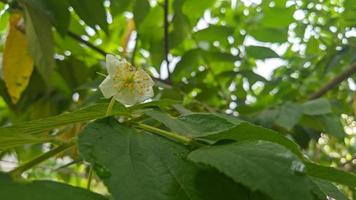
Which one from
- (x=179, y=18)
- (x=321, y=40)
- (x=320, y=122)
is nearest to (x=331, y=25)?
(x=321, y=40)

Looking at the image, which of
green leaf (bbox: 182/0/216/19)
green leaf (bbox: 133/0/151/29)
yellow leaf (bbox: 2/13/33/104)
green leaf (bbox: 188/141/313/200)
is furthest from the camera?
green leaf (bbox: 182/0/216/19)

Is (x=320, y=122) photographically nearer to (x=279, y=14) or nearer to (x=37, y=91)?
(x=279, y=14)

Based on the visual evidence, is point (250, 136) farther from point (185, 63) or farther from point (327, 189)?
point (185, 63)

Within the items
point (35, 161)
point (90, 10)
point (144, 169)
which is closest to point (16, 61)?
point (90, 10)

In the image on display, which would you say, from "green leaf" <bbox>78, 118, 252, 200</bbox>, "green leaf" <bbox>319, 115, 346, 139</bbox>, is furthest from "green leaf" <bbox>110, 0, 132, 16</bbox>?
"green leaf" <bbox>78, 118, 252, 200</bbox>

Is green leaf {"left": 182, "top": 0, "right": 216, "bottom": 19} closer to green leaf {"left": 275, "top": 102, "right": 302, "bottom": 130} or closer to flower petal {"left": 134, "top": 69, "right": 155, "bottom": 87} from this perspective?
green leaf {"left": 275, "top": 102, "right": 302, "bottom": 130}

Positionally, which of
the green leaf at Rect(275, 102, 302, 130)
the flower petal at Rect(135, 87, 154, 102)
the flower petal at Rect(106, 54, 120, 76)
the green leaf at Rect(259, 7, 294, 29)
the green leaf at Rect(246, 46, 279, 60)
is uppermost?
the flower petal at Rect(106, 54, 120, 76)

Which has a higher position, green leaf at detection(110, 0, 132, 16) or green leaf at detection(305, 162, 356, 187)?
green leaf at detection(110, 0, 132, 16)
